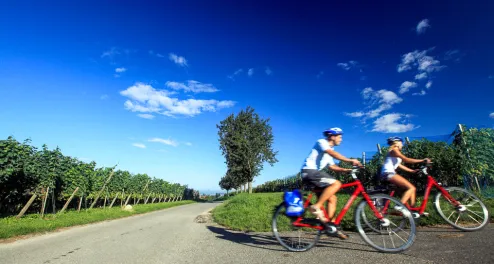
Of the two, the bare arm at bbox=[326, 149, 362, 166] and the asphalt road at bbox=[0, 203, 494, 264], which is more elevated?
the bare arm at bbox=[326, 149, 362, 166]

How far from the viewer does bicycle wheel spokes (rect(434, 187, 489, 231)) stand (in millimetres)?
4824

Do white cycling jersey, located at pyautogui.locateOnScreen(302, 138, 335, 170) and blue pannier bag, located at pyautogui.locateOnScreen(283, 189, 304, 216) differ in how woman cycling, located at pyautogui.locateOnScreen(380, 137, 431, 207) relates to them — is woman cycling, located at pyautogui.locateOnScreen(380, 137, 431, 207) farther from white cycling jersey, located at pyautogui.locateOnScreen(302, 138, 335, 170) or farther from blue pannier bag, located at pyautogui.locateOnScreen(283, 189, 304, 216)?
blue pannier bag, located at pyautogui.locateOnScreen(283, 189, 304, 216)

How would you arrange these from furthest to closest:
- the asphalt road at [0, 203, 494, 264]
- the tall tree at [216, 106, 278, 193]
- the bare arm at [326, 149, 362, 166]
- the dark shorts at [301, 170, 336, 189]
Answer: the tall tree at [216, 106, 278, 193]
the dark shorts at [301, 170, 336, 189]
the bare arm at [326, 149, 362, 166]
the asphalt road at [0, 203, 494, 264]

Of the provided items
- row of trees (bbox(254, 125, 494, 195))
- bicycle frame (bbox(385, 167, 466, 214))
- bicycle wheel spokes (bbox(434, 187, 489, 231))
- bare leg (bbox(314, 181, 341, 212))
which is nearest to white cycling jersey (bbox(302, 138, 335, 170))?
bare leg (bbox(314, 181, 341, 212))

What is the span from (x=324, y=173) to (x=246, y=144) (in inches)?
1402

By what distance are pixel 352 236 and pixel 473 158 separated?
836 centimetres

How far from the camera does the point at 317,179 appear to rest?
439cm

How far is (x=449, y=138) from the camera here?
12.2 m

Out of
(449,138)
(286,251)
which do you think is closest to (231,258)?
(286,251)

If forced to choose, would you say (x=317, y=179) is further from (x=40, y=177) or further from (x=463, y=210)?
(x=40, y=177)

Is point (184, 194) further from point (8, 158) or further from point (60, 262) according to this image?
point (60, 262)

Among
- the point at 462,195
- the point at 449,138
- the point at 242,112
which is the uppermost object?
the point at 242,112

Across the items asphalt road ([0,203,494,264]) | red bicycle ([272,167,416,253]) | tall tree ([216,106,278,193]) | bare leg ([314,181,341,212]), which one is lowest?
asphalt road ([0,203,494,264])

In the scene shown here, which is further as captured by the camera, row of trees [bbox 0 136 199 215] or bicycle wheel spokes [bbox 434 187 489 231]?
row of trees [bbox 0 136 199 215]
